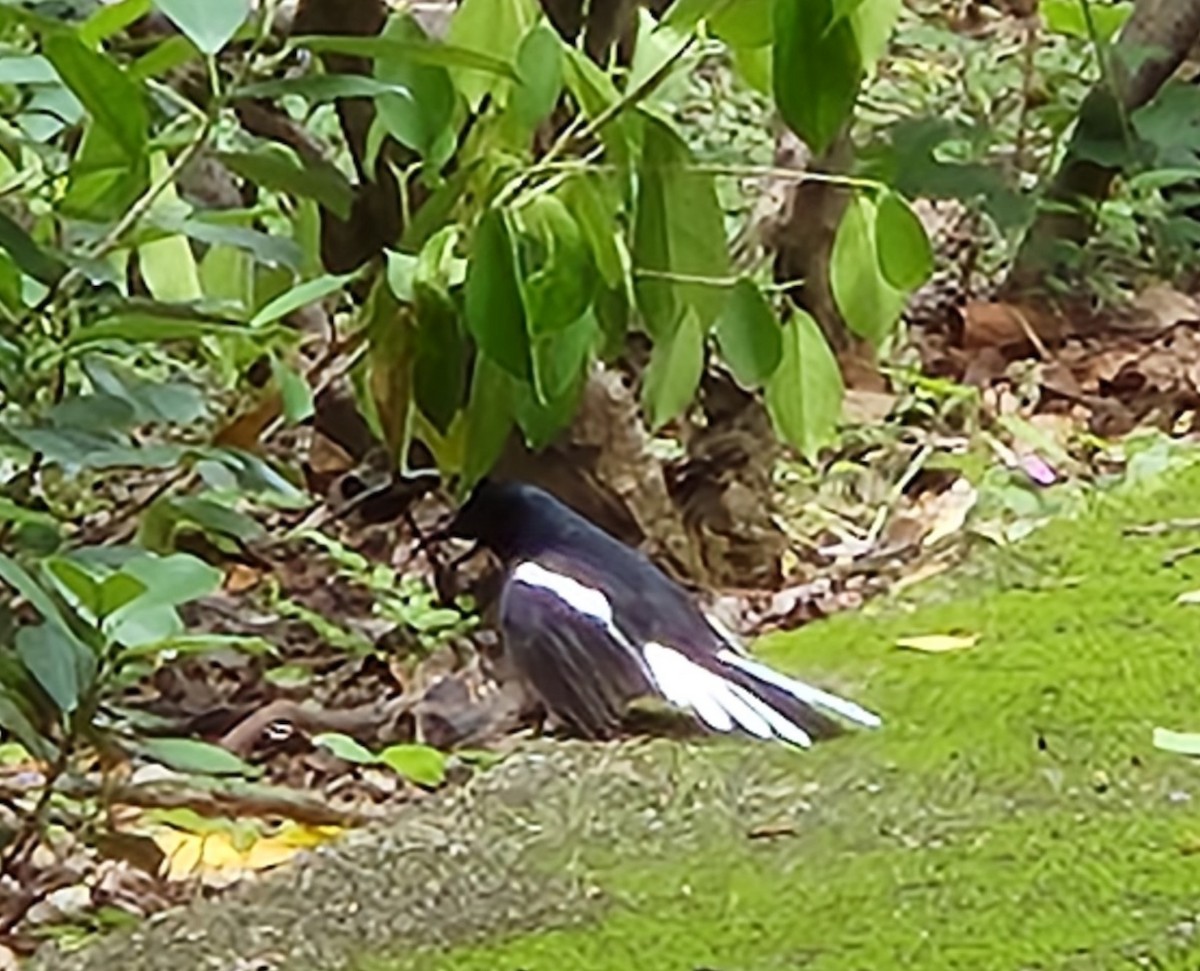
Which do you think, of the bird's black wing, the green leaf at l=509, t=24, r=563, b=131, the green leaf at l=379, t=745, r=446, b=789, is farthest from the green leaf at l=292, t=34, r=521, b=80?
the green leaf at l=379, t=745, r=446, b=789

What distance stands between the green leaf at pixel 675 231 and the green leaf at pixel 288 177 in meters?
0.15

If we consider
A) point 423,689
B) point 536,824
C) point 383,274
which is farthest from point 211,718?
point 383,274

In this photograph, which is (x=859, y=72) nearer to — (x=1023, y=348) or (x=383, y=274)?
(x=383, y=274)

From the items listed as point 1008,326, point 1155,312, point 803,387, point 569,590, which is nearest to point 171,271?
point 803,387

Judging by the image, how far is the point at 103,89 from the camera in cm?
104

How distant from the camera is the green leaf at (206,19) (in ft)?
3.17

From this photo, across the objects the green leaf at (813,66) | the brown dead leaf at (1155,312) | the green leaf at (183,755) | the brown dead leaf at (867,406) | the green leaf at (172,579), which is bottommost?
the brown dead leaf at (1155,312)

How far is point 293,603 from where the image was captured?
3568 millimetres

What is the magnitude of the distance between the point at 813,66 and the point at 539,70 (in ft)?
0.51

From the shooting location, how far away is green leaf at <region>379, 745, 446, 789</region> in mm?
2441

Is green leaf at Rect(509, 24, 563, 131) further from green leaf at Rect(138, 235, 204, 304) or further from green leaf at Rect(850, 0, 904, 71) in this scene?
green leaf at Rect(138, 235, 204, 304)

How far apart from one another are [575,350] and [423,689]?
212 centimetres

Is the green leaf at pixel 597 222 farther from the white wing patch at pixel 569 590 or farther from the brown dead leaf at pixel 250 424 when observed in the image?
the white wing patch at pixel 569 590

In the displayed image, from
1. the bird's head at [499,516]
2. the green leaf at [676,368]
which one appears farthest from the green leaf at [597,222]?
the bird's head at [499,516]
